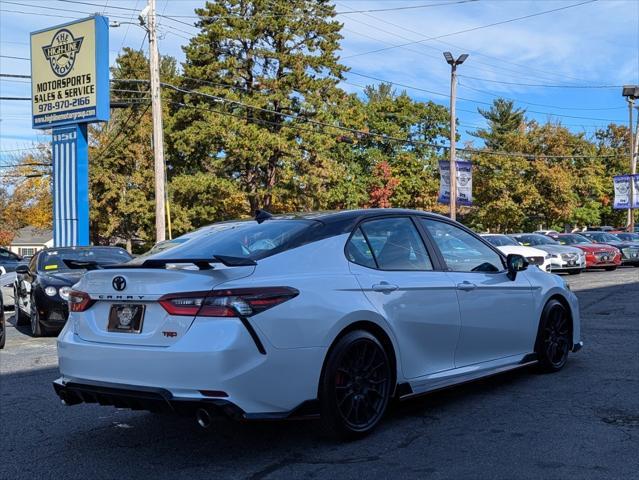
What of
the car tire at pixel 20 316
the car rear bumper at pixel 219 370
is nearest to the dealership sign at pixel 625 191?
the car tire at pixel 20 316

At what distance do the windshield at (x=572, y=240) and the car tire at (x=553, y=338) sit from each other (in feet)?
69.6

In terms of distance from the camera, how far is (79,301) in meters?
4.74

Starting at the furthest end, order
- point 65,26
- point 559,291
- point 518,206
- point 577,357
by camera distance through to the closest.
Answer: point 518,206 < point 65,26 < point 577,357 < point 559,291

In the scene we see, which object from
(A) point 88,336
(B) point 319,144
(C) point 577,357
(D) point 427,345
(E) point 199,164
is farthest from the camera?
(E) point 199,164

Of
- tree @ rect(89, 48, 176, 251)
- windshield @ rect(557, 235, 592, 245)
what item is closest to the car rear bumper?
windshield @ rect(557, 235, 592, 245)

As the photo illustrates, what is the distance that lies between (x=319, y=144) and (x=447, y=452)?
35820mm

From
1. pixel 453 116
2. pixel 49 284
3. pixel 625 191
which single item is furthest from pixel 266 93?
pixel 49 284

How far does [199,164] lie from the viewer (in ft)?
145

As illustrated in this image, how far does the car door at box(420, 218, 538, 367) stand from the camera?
5.63 m

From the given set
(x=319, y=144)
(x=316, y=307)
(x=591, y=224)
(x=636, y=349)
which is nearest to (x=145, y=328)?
(x=316, y=307)

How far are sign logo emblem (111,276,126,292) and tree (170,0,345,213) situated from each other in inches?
1335

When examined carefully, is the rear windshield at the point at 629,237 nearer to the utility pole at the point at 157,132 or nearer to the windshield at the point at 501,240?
the windshield at the point at 501,240

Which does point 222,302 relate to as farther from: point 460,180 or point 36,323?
point 460,180

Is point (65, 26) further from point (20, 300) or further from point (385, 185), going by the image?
point (385, 185)
